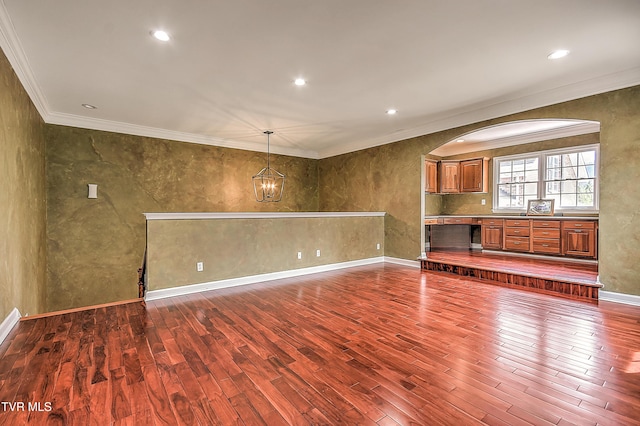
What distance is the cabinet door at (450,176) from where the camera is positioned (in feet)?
24.8

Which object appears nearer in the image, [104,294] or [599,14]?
[599,14]

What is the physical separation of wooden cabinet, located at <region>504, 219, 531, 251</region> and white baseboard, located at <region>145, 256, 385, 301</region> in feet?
10.5

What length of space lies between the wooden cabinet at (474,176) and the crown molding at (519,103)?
232cm

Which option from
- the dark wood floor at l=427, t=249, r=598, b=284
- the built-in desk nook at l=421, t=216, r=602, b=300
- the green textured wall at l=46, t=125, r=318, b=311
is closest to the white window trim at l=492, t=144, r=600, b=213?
the built-in desk nook at l=421, t=216, r=602, b=300

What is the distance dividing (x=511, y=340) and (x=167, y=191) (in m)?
6.07

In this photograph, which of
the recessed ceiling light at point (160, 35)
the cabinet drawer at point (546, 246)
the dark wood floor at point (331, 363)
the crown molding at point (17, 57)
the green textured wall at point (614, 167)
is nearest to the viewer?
the dark wood floor at point (331, 363)

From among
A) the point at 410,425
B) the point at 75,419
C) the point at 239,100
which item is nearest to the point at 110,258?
the point at 239,100

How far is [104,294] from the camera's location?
217 inches

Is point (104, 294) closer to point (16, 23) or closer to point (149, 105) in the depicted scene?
point (149, 105)

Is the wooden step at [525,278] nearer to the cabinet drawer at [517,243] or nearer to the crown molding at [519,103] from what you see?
the cabinet drawer at [517,243]

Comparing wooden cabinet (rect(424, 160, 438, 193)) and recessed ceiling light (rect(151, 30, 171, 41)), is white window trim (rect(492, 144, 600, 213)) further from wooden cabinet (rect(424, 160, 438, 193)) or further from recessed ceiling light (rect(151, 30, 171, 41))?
recessed ceiling light (rect(151, 30, 171, 41))

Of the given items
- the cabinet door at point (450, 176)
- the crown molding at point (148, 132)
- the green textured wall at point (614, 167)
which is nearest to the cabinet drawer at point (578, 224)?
the green textured wall at point (614, 167)

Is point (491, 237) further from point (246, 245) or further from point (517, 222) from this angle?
point (246, 245)

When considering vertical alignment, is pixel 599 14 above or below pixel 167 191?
above
